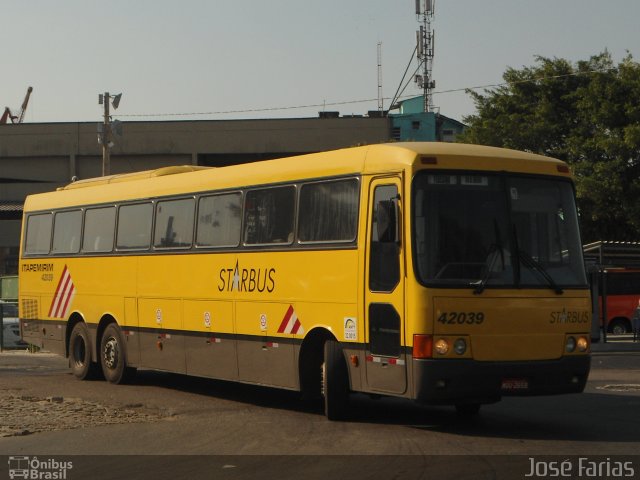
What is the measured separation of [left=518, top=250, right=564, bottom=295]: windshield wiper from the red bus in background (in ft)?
103

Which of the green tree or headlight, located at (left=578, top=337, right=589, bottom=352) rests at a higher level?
the green tree

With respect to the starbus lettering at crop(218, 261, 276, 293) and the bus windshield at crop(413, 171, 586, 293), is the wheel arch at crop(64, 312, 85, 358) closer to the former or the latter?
the starbus lettering at crop(218, 261, 276, 293)

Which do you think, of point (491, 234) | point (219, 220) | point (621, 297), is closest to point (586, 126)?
point (621, 297)

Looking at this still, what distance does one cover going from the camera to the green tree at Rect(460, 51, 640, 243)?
122 ft

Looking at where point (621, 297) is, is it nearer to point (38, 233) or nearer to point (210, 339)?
point (38, 233)

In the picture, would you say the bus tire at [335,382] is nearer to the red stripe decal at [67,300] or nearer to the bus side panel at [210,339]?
the bus side panel at [210,339]

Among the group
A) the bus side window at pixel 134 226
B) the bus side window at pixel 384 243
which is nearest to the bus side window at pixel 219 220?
the bus side window at pixel 134 226

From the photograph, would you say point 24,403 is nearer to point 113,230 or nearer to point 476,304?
point 113,230

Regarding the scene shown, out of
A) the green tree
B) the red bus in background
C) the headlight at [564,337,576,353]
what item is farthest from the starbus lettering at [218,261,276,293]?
the red bus in background

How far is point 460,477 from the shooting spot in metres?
9.72

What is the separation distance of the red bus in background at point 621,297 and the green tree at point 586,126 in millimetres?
5449

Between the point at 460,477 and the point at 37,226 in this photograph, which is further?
the point at 37,226

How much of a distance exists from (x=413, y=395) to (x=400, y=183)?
2336 millimetres

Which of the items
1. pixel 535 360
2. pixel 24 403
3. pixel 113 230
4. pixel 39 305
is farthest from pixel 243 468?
pixel 39 305
